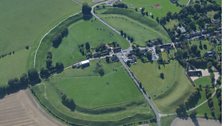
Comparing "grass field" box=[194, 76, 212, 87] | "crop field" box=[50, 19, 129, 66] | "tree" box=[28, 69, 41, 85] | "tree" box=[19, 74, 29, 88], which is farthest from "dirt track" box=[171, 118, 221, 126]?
"tree" box=[19, 74, 29, 88]

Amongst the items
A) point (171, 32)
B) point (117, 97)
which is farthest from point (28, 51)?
point (171, 32)

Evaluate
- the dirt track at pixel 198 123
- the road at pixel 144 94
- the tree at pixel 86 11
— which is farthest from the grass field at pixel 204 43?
the tree at pixel 86 11

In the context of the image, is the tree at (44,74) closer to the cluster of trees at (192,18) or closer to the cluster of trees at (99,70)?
the cluster of trees at (99,70)

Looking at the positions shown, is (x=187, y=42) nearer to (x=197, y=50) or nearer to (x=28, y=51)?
(x=197, y=50)

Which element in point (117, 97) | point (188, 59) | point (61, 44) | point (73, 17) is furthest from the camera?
point (73, 17)

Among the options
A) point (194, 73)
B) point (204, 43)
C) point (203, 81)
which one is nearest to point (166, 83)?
point (194, 73)

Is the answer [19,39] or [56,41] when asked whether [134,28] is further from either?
[19,39]
